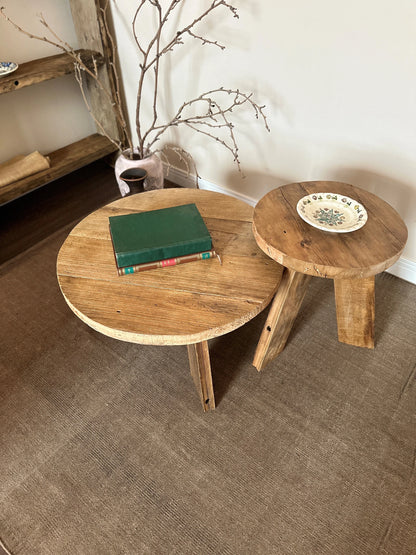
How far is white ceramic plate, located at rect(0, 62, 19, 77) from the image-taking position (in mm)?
1708

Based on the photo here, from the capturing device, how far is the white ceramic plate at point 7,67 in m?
1.71

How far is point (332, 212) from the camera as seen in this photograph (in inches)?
47.1

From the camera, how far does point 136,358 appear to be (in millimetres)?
1420

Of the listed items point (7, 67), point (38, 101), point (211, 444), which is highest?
point (7, 67)

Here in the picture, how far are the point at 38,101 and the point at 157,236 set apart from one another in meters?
1.44

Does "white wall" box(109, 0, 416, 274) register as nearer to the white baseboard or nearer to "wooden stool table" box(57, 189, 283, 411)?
the white baseboard

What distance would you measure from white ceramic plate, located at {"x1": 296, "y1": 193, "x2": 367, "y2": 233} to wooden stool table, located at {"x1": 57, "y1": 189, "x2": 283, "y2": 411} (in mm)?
169

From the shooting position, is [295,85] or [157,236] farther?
[295,85]

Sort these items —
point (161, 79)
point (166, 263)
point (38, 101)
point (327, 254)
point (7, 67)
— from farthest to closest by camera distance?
point (38, 101) < point (161, 79) < point (7, 67) < point (166, 263) < point (327, 254)

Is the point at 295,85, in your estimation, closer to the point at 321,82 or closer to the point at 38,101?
the point at 321,82

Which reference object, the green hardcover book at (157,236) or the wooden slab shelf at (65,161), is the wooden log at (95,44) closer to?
the wooden slab shelf at (65,161)

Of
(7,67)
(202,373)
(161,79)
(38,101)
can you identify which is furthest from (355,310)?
(38,101)

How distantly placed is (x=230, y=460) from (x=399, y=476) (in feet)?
1.51

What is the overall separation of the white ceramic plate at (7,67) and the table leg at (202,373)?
1.42m
